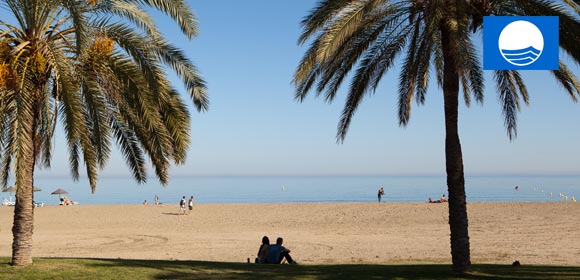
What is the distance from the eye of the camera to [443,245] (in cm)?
2355

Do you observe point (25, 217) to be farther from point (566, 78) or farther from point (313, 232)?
point (313, 232)

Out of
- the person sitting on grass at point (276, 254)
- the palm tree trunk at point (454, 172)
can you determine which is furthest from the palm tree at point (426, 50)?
the person sitting on grass at point (276, 254)

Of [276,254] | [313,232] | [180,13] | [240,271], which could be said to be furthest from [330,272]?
[313,232]

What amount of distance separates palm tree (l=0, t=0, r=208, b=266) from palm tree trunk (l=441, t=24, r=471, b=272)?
5.65 m

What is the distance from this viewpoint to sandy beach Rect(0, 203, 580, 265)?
69.7 feet

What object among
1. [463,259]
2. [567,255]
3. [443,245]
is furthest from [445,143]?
[443,245]

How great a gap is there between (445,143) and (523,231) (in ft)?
57.4

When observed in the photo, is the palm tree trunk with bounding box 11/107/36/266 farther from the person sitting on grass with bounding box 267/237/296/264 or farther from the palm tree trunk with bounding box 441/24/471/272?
the palm tree trunk with bounding box 441/24/471/272

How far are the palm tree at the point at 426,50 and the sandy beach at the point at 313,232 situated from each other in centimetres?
601

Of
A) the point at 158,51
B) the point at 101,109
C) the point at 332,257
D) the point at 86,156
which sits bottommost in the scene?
the point at 332,257

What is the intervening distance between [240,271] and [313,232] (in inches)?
657

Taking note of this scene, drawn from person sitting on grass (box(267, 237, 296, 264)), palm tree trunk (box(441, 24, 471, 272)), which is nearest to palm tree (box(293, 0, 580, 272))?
palm tree trunk (box(441, 24, 471, 272))

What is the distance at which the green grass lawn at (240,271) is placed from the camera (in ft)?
40.0

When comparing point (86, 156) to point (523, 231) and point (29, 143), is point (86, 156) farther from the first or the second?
point (523, 231)
